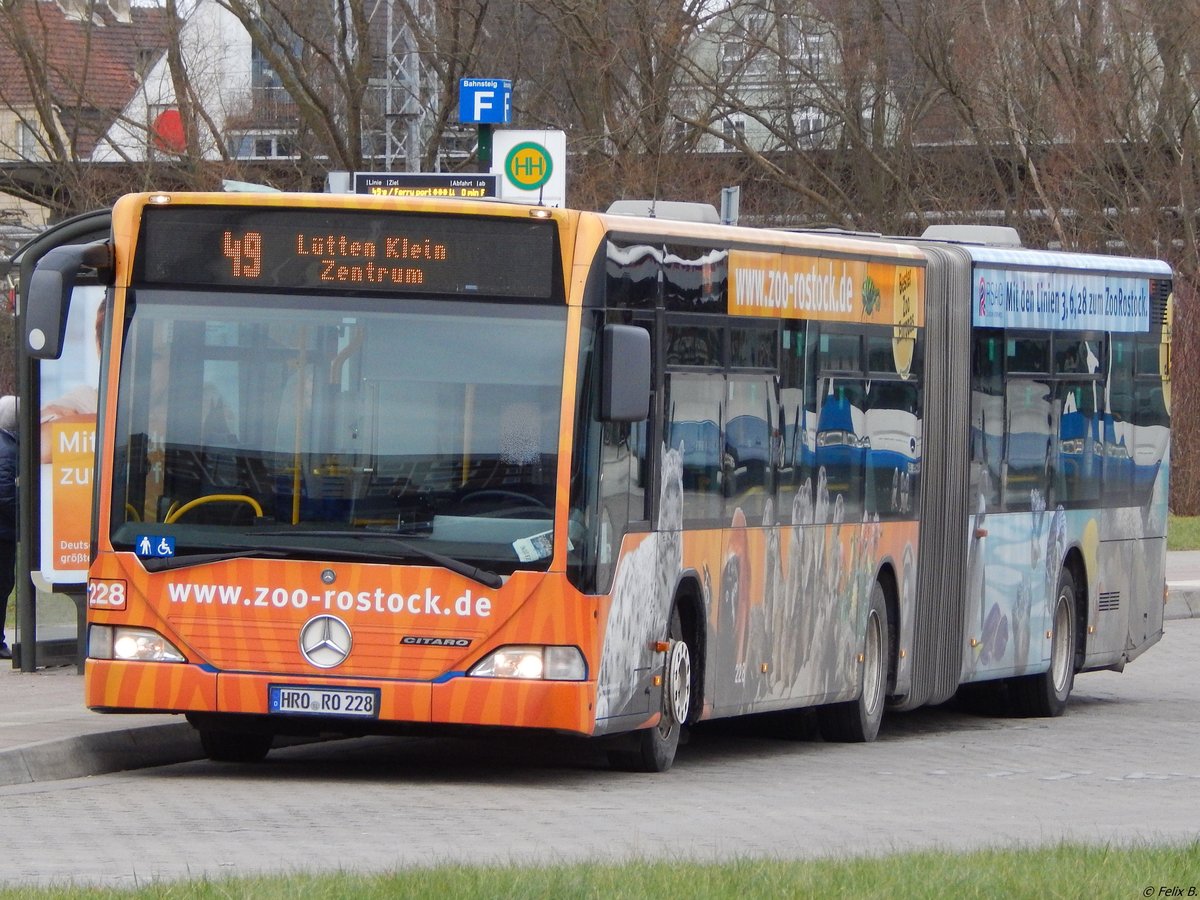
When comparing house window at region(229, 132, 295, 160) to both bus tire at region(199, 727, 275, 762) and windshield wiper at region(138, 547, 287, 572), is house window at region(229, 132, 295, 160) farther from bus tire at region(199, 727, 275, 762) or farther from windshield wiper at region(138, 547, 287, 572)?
windshield wiper at region(138, 547, 287, 572)

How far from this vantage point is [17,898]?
681 centimetres

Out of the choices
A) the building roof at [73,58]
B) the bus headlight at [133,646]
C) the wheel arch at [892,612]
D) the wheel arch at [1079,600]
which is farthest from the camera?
the building roof at [73,58]

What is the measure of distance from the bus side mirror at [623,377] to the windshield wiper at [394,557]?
2.80ft

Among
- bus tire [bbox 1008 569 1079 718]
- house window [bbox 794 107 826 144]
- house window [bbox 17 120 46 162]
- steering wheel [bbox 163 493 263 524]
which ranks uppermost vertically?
house window [bbox 794 107 826 144]

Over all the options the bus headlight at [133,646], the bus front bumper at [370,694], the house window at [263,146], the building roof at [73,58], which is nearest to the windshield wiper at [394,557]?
the bus front bumper at [370,694]

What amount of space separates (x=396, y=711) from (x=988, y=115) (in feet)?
84.3

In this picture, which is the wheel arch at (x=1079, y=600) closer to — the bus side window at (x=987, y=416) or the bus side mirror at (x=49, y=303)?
the bus side window at (x=987, y=416)

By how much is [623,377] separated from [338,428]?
126 centimetres

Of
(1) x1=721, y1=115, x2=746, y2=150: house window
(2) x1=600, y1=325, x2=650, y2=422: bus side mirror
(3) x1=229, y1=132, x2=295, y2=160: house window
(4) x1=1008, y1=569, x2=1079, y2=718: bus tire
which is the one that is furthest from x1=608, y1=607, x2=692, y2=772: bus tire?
(1) x1=721, y1=115, x2=746, y2=150: house window

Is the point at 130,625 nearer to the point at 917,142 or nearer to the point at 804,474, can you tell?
the point at 804,474

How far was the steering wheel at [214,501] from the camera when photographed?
427 inches

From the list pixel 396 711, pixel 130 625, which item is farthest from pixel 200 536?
pixel 396 711

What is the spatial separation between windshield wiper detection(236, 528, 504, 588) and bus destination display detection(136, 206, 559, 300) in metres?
1.09

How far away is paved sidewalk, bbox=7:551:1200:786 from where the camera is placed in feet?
36.4
